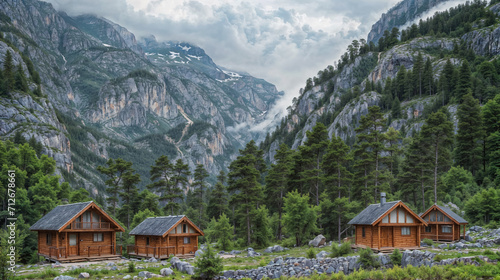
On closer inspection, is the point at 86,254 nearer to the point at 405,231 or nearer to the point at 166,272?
the point at 166,272

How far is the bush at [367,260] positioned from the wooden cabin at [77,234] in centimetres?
2634

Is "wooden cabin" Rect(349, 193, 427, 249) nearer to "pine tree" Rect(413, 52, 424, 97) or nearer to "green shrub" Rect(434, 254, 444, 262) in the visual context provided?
"green shrub" Rect(434, 254, 444, 262)

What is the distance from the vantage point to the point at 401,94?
14875 centimetres

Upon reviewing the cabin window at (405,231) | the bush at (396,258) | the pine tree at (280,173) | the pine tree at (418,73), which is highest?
the pine tree at (418,73)

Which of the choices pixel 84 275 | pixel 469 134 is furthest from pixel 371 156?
pixel 84 275

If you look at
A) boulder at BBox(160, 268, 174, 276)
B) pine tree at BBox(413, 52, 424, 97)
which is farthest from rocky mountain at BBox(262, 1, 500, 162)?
boulder at BBox(160, 268, 174, 276)

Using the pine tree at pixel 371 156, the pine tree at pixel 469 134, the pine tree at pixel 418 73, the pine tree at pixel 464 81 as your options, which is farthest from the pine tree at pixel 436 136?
the pine tree at pixel 418 73

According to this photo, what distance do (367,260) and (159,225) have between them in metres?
Result: 24.2

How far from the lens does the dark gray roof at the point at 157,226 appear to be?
45219 mm

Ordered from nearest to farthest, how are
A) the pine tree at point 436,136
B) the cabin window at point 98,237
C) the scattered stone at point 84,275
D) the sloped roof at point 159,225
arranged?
the scattered stone at point 84,275 → the cabin window at point 98,237 → the sloped roof at point 159,225 → the pine tree at point 436,136

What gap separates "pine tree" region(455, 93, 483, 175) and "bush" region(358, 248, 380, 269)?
4383 centimetres

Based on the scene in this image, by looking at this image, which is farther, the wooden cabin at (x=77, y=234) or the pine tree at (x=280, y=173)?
the pine tree at (x=280, y=173)

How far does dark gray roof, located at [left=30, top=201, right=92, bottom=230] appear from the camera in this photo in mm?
41688

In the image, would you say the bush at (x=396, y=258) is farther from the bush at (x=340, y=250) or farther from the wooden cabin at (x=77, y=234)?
the wooden cabin at (x=77, y=234)
